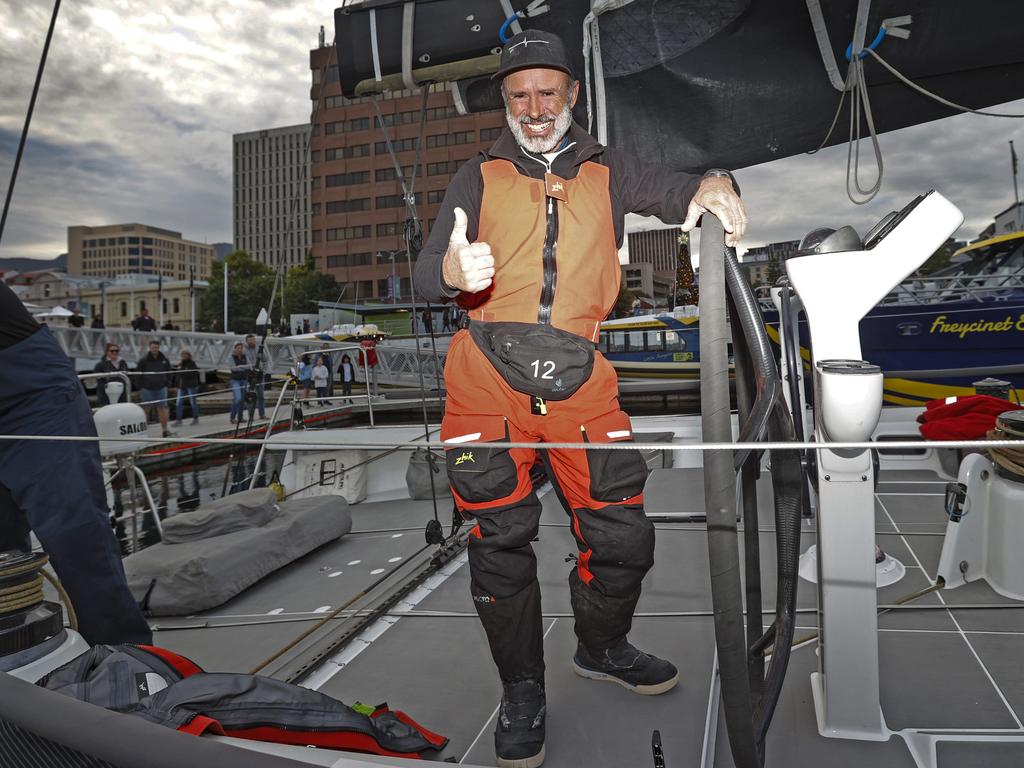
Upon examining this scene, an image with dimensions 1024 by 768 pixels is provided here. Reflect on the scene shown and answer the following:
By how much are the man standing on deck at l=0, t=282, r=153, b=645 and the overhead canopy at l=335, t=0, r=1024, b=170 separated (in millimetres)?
1570

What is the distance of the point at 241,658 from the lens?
6.21 ft

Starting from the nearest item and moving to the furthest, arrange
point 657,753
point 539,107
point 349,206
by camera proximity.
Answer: point 657,753, point 539,107, point 349,206

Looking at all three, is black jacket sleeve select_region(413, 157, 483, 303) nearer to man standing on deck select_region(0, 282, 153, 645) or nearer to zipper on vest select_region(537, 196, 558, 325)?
zipper on vest select_region(537, 196, 558, 325)

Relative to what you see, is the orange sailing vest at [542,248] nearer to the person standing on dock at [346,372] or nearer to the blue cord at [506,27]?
the blue cord at [506,27]

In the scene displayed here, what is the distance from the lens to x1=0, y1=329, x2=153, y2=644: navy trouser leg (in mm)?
1775

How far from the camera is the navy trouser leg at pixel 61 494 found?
5.82 ft

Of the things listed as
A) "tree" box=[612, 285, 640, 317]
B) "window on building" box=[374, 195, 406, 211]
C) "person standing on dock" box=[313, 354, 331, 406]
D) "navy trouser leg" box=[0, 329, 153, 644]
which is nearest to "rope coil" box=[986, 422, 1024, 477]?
"navy trouser leg" box=[0, 329, 153, 644]

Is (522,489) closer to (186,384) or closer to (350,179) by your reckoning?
(186,384)

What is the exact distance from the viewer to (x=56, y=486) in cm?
179

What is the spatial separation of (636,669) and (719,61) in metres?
2.34

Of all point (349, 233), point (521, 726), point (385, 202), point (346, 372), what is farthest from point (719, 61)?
point (349, 233)

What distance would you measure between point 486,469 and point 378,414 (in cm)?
901

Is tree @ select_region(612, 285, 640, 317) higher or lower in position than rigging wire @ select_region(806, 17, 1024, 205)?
higher

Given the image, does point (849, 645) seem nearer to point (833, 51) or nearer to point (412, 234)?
point (412, 234)
